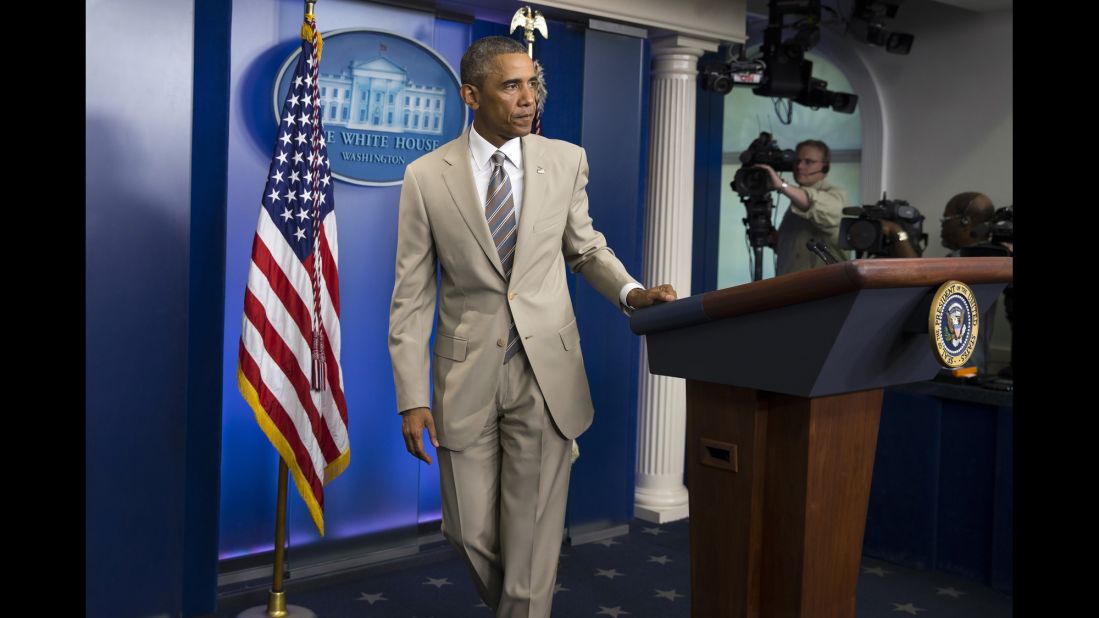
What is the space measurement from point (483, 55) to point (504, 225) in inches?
15.0

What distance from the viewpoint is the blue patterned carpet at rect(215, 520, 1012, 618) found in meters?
3.37

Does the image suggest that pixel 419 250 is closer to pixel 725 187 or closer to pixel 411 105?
pixel 411 105

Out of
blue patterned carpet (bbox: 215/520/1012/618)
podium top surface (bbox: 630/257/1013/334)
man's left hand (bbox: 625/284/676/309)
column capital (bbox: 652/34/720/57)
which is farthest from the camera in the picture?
column capital (bbox: 652/34/720/57)

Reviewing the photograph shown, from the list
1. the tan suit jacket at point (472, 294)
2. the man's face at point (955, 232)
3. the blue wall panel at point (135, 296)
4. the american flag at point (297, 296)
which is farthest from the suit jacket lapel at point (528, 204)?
the man's face at point (955, 232)

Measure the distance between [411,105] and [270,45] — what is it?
541 mm

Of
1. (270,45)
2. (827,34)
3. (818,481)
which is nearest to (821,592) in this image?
(818,481)

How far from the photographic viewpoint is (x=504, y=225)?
2379 millimetres

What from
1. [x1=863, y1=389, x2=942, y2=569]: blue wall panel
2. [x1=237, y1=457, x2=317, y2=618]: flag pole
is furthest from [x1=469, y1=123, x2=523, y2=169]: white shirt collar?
[x1=863, y1=389, x2=942, y2=569]: blue wall panel

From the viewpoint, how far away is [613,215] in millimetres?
4176

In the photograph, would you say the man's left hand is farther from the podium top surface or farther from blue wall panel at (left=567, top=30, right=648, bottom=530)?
blue wall panel at (left=567, top=30, right=648, bottom=530)

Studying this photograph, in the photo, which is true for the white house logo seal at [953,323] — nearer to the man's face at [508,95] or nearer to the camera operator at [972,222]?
the man's face at [508,95]

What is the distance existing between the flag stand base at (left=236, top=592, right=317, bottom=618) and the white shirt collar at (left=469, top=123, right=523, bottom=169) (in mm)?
1581

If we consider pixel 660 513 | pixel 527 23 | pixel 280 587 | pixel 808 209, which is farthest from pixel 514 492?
pixel 808 209

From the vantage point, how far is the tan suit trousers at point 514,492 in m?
2.39
